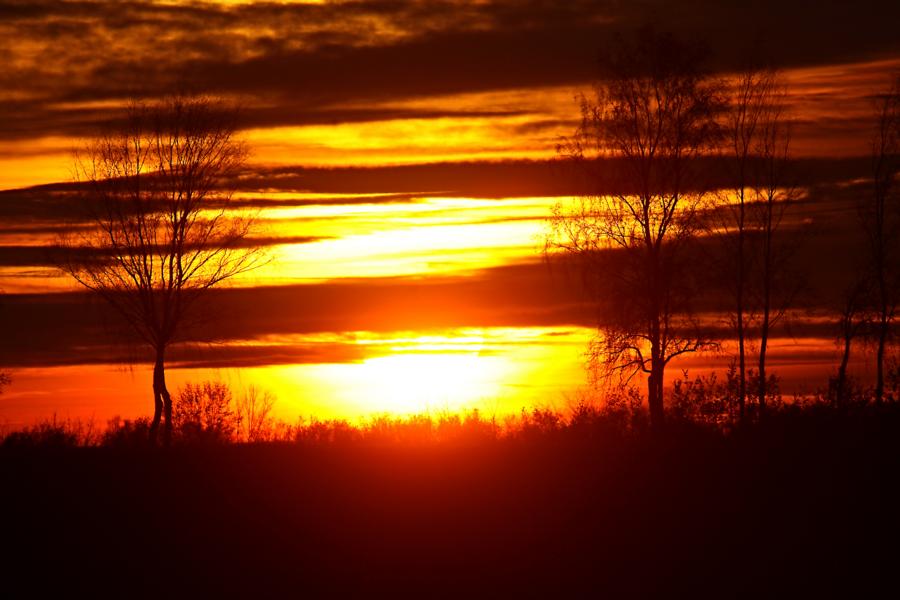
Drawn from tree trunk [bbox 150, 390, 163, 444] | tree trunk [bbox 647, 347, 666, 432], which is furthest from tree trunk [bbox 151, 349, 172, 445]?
tree trunk [bbox 647, 347, 666, 432]

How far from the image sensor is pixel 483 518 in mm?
28156

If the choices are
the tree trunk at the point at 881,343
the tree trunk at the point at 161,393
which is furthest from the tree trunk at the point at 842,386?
the tree trunk at the point at 161,393

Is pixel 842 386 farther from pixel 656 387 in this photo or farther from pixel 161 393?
pixel 161 393

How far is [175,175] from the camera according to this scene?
151 feet

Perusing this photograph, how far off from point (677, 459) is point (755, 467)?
206 cm

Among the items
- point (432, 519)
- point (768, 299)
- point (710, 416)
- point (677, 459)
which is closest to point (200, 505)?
point (432, 519)

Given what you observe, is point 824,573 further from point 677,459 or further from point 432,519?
point 432,519

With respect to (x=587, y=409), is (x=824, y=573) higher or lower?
lower

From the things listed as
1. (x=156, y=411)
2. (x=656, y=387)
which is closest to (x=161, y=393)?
(x=156, y=411)

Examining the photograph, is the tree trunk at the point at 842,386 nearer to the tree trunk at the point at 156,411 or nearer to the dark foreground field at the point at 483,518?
the dark foreground field at the point at 483,518

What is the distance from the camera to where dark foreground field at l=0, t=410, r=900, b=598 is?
24562 mm

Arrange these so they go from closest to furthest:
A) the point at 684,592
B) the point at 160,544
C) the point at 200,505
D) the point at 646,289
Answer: the point at 684,592
the point at 160,544
the point at 200,505
the point at 646,289

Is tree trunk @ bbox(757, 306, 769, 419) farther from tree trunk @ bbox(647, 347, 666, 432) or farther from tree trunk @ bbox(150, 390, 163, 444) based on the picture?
tree trunk @ bbox(150, 390, 163, 444)

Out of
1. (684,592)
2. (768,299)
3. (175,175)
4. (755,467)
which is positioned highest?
(175,175)
